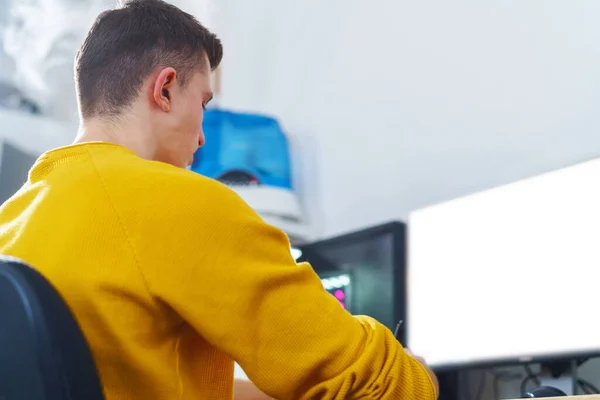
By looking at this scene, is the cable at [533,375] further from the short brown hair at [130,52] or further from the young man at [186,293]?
the short brown hair at [130,52]

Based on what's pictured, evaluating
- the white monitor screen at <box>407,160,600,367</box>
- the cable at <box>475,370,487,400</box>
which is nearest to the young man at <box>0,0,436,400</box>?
the white monitor screen at <box>407,160,600,367</box>

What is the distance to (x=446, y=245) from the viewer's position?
1.60m

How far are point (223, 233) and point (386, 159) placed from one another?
1284 millimetres

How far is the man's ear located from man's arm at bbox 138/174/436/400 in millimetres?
286

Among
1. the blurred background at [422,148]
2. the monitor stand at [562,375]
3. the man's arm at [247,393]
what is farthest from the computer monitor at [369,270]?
the man's arm at [247,393]

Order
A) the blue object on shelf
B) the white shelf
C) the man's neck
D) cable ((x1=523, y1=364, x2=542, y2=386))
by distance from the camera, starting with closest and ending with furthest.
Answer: the man's neck < cable ((x1=523, y1=364, x2=542, y2=386)) < the blue object on shelf < the white shelf

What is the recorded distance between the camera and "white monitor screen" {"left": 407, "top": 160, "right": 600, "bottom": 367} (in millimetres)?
1307

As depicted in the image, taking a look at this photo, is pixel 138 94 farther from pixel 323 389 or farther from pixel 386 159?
pixel 386 159

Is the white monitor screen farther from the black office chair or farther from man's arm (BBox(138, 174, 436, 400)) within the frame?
the black office chair

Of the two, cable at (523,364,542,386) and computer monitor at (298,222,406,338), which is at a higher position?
computer monitor at (298,222,406,338)

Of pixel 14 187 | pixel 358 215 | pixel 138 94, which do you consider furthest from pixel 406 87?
pixel 14 187

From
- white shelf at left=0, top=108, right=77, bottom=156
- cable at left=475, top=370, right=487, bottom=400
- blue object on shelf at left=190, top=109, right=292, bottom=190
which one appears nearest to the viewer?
cable at left=475, top=370, right=487, bottom=400

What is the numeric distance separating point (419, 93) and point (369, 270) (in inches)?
19.0

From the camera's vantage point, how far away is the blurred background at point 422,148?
1399 mm
